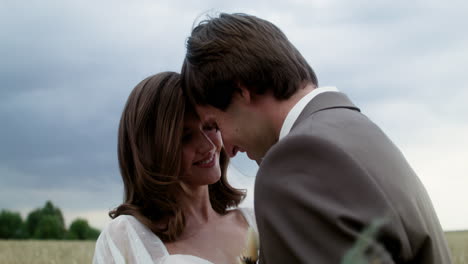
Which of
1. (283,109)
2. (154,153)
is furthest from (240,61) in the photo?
(154,153)

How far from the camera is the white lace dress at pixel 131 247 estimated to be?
4188 mm

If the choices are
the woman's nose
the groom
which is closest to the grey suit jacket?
the groom

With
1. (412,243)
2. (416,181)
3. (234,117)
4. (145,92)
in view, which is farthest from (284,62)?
(145,92)

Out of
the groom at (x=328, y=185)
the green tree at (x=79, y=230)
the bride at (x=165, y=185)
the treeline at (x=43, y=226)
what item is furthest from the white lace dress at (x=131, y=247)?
the green tree at (x=79, y=230)

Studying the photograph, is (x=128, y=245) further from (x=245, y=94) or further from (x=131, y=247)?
(x=245, y=94)

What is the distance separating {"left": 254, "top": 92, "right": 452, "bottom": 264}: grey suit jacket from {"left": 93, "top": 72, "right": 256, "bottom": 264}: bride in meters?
1.88

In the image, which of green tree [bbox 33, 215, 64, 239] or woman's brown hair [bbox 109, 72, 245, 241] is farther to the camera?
green tree [bbox 33, 215, 64, 239]

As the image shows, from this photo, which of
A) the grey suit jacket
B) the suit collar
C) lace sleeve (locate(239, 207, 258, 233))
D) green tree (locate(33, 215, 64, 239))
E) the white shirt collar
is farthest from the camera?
green tree (locate(33, 215, 64, 239))

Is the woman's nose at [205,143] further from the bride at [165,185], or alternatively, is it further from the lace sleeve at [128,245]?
the lace sleeve at [128,245]

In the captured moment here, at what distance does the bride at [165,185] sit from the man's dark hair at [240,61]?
2.67 feet

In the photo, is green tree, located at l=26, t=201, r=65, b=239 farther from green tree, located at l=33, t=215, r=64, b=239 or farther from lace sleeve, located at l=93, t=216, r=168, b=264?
lace sleeve, located at l=93, t=216, r=168, b=264

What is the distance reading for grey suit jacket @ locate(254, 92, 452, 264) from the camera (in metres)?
2.21

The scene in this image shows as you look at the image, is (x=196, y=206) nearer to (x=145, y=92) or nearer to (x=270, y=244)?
(x=145, y=92)

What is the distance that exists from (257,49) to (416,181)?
1112 millimetres
